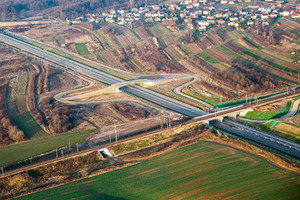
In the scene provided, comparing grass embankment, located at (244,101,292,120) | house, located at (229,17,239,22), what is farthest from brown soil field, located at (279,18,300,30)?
grass embankment, located at (244,101,292,120)

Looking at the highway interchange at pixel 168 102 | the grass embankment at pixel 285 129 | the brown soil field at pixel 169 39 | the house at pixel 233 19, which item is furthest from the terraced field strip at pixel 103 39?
the grass embankment at pixel 285 129

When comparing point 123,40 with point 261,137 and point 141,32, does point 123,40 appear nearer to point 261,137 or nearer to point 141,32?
point 141,32

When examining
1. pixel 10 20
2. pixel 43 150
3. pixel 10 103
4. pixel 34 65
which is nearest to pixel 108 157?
pixel 43 150

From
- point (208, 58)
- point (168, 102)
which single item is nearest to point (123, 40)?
point (208, 58)

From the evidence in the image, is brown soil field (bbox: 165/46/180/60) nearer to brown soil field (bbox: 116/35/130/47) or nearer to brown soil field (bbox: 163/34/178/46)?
brown soil field (bbox: 163/34/178/46)

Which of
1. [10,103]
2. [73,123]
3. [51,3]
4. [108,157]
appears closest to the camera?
[108,157]

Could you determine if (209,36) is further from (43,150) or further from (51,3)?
(51,3)

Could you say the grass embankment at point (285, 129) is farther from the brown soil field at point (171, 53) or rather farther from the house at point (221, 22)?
the house at point (221, 22)
